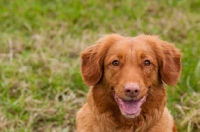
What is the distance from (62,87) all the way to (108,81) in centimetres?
212

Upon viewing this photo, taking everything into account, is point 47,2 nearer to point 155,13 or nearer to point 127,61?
point 155,13

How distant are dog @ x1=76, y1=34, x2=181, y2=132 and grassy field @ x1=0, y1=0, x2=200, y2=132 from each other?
1247 millimetres

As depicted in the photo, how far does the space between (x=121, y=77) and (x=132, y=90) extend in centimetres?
23

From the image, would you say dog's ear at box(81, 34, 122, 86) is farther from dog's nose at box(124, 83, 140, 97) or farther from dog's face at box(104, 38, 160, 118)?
dog's nose at box(124, 83, 140, 97)

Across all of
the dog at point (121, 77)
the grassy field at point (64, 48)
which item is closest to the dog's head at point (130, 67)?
the dog at point (121, 77)

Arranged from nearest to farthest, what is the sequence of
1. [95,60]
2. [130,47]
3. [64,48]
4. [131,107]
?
[131,107], [130,47], [95,60], [64,48]

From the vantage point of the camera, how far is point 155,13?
31.6 feet

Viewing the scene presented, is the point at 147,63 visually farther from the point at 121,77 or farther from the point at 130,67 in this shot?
the point at 121,77

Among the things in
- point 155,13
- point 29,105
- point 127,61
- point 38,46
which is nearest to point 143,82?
point 127,61

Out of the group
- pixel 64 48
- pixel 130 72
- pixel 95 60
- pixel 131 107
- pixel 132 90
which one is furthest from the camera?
pixel 64 48

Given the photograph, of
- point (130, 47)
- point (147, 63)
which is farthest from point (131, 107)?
point (130, 47)

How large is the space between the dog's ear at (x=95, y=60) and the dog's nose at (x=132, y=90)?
21.3 inches

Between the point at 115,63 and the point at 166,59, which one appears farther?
the point at 166,59

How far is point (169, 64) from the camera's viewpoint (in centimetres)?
522
